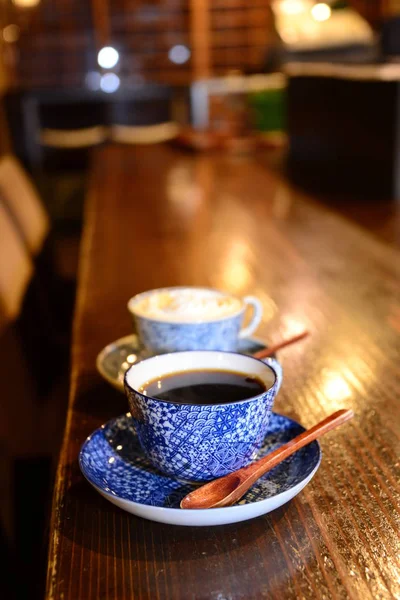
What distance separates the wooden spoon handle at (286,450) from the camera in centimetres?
56

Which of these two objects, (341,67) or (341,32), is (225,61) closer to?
(341,32)

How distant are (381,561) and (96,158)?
9.70ft

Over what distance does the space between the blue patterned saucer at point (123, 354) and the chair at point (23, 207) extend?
125 cm

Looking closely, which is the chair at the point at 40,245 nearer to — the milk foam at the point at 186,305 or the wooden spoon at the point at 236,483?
the milk foam at the point at 186,305

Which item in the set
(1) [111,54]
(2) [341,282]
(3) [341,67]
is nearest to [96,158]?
(3) [341,67]

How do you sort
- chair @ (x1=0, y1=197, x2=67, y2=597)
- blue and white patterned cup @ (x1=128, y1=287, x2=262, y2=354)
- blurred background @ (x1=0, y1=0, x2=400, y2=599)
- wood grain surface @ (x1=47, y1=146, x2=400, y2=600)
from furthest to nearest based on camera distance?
1. blurred background @ (x1=0, y1=0, x2=400, y2=599)
2. chair @ (x1=0, y1=197, x2=67, y2=597)
3. blue and white patterned cup @ (x1=128, y1=287, x2=262, y2=354)
4. wood grain surface @ (x1=47, y1=146, x2=400, y2=600)

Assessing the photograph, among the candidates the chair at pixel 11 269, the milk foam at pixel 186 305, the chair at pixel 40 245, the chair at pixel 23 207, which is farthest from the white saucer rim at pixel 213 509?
the chair at pixel 23 207

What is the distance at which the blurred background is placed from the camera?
4.56 feet

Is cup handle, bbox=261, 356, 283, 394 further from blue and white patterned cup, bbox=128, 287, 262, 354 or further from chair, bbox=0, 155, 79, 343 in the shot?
chair, bbox=0, 155, 79, 343

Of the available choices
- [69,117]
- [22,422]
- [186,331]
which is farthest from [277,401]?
[69,117]

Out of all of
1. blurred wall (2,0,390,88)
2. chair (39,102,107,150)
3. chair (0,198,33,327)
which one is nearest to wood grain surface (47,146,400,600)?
chair (0,198,33,327)

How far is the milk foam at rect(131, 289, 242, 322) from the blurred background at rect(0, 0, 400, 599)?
0.24 m

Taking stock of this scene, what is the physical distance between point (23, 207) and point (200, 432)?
5.92 ft

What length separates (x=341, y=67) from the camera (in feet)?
7.97
